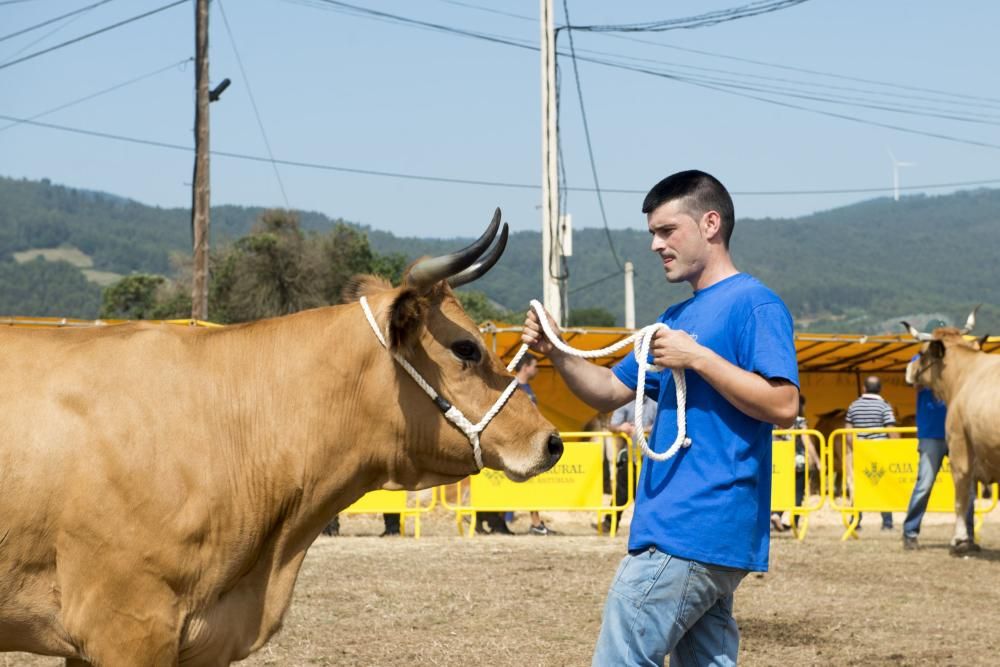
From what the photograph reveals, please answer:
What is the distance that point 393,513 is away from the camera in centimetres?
1634

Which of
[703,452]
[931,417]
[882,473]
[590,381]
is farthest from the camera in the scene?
[882,473]

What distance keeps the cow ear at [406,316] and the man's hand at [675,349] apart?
947mm

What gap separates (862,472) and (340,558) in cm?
755

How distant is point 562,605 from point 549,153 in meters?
14.6

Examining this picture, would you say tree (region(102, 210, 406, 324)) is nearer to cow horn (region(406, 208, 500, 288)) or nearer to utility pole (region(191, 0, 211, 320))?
utility pole (region(191, 0, 211, 320))

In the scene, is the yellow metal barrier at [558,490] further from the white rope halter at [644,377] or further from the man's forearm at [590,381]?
the white rope halter at [644,377]

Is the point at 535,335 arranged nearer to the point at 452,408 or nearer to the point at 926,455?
the point at 452,408

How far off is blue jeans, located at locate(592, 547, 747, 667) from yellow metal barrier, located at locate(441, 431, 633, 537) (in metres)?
11.4

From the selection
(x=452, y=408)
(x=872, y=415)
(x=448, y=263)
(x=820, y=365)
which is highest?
(x=820, y=365)

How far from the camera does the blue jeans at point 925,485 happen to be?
14.5 metres

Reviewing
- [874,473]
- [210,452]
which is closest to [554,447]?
[210,452]

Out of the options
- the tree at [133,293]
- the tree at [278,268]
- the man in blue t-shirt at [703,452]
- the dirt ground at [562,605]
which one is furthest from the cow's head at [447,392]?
the tree at [133,293]

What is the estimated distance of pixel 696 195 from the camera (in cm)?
450

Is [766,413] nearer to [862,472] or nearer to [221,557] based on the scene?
[221,557]
